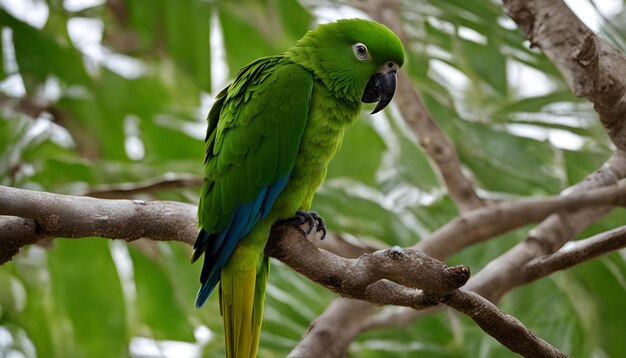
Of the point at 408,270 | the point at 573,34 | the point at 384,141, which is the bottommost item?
the point at 384,141

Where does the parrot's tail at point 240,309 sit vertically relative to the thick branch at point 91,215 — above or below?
below

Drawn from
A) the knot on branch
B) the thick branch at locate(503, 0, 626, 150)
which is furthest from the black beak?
the knot on branch

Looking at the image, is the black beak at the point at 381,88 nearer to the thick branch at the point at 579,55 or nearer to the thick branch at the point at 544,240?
the thick branch at the point at 579,55

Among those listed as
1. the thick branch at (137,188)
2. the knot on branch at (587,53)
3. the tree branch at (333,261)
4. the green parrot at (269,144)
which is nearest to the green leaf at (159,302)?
the thick branch at (137,188)

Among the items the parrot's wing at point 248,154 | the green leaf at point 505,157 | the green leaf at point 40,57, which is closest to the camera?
the parrot's wing at point 248,154

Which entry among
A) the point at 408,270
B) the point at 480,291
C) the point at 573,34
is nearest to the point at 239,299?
the point at 408,270

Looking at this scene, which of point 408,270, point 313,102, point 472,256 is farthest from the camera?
point 472,256

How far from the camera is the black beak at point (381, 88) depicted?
165 cm

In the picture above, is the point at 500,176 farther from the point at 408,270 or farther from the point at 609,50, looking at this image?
the point at 408,270

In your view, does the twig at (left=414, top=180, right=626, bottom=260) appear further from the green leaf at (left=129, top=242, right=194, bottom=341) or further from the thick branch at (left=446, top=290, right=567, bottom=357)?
the green leaf at (left=129, top=242, right=194, bottom=341)

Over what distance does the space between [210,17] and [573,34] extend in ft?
4.50

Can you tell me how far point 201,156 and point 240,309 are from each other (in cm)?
119

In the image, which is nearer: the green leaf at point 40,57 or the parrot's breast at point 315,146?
the parrot's breast at point 315,146

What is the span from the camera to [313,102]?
5.21 ft
